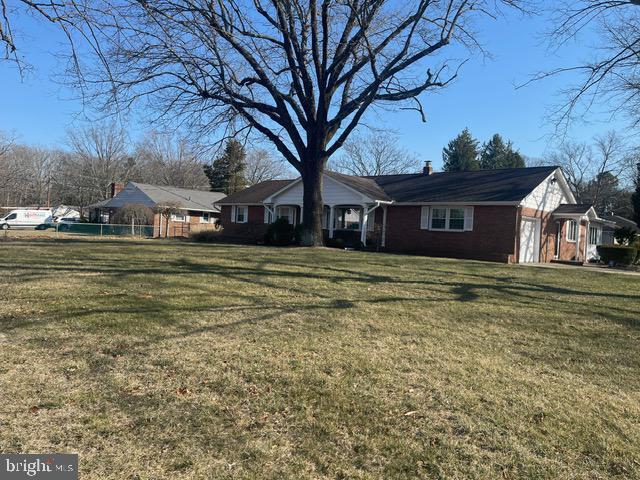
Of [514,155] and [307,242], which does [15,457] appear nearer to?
[307,242]

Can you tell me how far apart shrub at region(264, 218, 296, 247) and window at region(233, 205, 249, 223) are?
9.10 meters

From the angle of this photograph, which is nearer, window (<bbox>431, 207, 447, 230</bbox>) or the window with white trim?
window (<bbox>431, 207, 447, 230</bbox>)

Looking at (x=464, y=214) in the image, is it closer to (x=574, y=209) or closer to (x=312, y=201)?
(x=574, y=209)

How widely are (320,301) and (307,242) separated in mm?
12292

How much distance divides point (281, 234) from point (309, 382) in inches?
752

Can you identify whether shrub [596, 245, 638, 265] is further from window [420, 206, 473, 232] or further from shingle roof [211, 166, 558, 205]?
window [420, 206, 473, 232]

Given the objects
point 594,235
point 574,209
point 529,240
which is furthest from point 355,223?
point 594,235

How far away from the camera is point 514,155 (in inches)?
2512

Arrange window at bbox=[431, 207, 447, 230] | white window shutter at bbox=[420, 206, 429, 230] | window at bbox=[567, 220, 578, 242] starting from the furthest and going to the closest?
window at bbox=[567, 220, 578, 242] < white window shutter at bbox=[420, 206, 429, 230] < window at bbox=[431, 207, 447, 230]

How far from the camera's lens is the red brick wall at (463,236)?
21.1 meters

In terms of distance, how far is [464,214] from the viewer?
888 inches

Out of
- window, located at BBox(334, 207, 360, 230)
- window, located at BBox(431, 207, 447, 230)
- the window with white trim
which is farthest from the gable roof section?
the window with white trim

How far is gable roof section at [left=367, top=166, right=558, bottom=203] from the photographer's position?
21.7 metres

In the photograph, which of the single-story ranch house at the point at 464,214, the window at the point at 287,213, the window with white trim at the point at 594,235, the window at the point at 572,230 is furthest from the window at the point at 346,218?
the window with white trim at the point at 594,235
